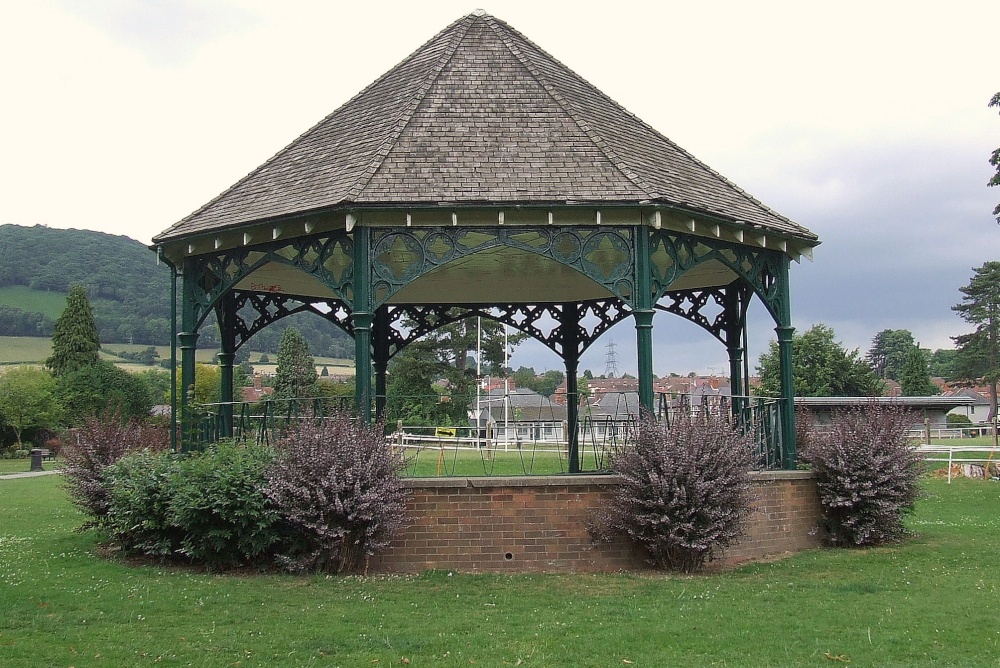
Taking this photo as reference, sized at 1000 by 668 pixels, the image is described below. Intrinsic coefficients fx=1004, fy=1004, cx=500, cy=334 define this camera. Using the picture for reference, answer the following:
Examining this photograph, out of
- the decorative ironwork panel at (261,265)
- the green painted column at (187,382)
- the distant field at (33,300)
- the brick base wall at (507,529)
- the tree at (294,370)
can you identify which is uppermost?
the distant field at (33,300)

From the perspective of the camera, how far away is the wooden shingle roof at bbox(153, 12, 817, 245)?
1286 cm

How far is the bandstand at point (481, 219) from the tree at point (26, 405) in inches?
1607

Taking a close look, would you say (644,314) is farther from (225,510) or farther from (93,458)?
(93,458)

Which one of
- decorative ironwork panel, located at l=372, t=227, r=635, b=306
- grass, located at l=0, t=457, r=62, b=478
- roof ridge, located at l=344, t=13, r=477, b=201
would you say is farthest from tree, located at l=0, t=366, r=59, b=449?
decorative ironwork panel, located at l=372, t=227, r=635, b=306

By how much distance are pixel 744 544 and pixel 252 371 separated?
344 feet

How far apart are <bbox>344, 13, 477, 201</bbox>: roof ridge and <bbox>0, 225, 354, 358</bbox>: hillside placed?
3566 inches

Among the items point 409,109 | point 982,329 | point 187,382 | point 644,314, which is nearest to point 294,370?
point 982,329

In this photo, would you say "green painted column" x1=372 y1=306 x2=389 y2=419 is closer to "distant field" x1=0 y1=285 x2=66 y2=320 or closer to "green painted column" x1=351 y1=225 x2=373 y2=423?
"green painted column" x1=351 y1=225 x2=373 y2=423

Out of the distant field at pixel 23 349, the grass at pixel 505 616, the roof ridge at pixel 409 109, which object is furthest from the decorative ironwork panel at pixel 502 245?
the distant field at pixel 23 349

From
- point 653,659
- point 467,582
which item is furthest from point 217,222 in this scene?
point 653,659

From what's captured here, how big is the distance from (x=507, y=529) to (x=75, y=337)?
5646 cm

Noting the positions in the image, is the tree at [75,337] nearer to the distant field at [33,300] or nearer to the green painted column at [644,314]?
the green painted column at [644,314]

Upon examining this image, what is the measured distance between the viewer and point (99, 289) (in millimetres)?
122312

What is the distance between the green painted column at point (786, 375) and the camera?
48.6 feet
